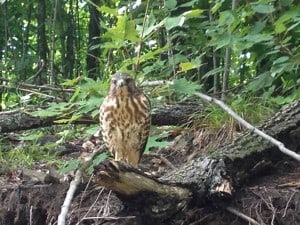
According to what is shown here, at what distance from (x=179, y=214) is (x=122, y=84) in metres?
0.87

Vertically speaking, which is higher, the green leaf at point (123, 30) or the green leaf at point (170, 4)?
the green leaf at point (170, 4)

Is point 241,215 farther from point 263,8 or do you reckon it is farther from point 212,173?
point 263,8

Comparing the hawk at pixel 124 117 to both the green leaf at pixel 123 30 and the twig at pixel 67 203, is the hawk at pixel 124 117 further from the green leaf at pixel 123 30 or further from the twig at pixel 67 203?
the green leaf at pixel 123 30

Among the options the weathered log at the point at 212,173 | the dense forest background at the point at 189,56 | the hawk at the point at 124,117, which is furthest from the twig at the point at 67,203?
the dense forest background at the point at 189,56

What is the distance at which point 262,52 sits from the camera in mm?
4715

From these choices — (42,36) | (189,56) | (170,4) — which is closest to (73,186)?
(170,4)

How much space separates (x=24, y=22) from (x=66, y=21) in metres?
0.66

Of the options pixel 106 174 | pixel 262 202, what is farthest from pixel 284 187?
pixel 106 174

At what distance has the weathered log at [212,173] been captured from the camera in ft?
11.5

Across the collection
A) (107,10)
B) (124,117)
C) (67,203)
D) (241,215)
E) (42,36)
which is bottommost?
(241,215)

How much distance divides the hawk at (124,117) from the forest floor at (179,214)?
1.07 ft

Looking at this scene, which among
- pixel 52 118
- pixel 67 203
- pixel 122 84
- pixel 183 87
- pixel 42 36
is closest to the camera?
pixel 67 203

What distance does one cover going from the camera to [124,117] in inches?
171

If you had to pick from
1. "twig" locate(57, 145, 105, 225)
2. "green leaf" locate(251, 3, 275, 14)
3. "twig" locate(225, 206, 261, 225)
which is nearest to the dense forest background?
"green leaf" locate(251, 3, 275, 14)
